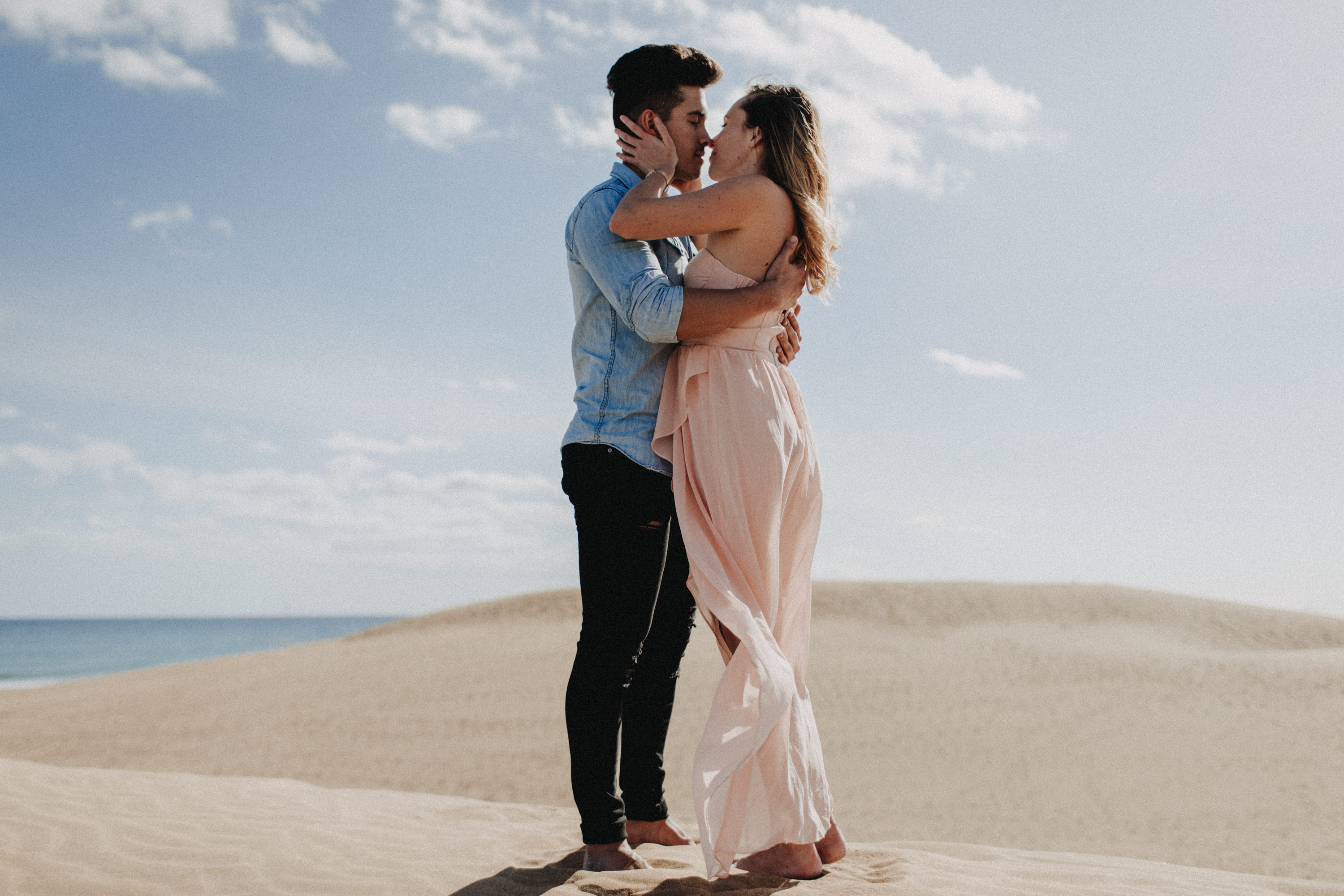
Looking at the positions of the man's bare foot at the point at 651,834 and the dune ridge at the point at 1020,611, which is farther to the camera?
the dune ridge at the point at 1020,611

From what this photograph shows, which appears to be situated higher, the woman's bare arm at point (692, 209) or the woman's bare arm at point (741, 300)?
the woman's bare arm at point (692, 209)

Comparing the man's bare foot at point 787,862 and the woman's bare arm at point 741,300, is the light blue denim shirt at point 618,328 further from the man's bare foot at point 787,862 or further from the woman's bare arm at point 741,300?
the man's bare foot at point 787,862

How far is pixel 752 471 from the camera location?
291 centimetres

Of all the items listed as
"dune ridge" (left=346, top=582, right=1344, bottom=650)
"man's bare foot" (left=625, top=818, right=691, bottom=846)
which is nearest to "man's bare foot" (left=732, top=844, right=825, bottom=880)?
"man's bare foot" (left=625, top=818, right=691, bottom=846)

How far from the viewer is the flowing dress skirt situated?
2.63 m

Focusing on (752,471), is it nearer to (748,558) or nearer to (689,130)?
(748,558)

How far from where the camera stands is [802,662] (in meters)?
2.98

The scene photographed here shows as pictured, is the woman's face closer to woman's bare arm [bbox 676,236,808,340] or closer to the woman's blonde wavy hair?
the woman's blonde wavy hair

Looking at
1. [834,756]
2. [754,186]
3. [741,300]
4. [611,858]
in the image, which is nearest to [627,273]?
[741,300]

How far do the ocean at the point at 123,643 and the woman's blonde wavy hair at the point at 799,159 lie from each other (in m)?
24.7

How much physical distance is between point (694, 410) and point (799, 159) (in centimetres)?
88

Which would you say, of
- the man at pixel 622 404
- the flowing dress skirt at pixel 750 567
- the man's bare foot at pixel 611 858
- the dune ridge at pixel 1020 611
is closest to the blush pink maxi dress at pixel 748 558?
the flowing dress skirt at pixel 750 567

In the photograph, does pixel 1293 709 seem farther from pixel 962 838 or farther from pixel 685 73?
pixel 685 73

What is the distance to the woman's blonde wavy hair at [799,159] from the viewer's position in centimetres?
294
